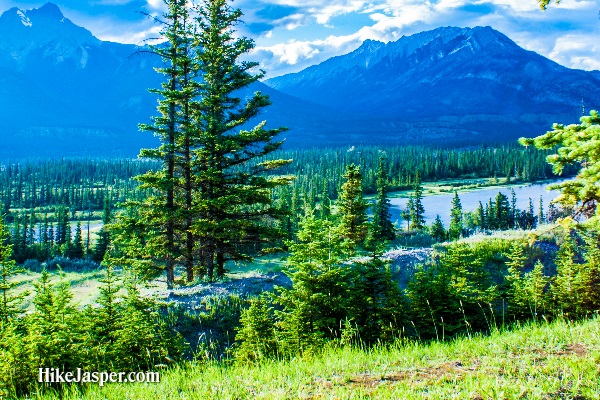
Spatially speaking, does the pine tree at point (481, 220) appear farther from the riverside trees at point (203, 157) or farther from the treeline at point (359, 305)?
the treeline at point (359, 305)

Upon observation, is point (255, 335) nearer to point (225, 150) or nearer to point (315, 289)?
point (315, 289)

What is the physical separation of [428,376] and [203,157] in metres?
19.0

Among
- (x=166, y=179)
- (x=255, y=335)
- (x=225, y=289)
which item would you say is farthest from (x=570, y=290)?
(x=166, y=179)

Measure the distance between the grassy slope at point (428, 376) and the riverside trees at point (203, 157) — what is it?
15.1 meters

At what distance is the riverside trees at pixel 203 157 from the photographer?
22.1 m

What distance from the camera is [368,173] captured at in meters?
136

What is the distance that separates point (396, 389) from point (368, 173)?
132525 millimetres

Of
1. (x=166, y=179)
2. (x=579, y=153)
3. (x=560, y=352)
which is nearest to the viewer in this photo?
(x=579, y=153)

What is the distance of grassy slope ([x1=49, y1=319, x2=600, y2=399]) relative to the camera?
5547mm

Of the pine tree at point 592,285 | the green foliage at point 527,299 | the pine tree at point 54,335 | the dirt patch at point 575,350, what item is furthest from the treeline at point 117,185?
the dirt patch at point 575,350

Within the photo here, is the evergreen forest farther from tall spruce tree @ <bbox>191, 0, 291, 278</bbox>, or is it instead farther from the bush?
the bush

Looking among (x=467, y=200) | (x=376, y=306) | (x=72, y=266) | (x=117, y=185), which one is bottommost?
(x=72, y=266)

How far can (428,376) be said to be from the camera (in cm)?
626

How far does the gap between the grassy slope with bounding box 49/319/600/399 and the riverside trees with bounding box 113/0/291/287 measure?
1507 cm
